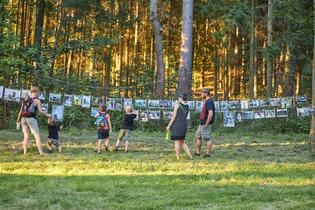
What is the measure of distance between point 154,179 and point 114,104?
11.2 meters

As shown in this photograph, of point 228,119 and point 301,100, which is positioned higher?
point 301,100

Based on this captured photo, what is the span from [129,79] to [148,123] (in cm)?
1016

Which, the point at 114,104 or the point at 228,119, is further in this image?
the point at 228,119

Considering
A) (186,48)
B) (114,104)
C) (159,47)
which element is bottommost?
(114,104)

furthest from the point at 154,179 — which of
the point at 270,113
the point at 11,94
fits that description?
the point at 270,113

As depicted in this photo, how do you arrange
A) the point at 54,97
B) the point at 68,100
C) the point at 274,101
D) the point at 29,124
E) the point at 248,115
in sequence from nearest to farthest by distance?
the point at 29,124 < the point at 54,97 < the point at 68,100 < the point at 274,101 < the point at 248,115

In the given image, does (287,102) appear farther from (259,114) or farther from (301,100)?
(259,114)

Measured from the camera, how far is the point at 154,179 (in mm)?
8859

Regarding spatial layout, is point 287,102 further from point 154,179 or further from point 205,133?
point 154,179

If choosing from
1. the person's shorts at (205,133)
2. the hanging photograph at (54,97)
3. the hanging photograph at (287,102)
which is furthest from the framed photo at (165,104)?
the person's shorts at (205,133)

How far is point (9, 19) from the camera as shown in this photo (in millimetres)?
19297

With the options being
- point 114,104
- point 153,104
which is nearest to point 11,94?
point 114,104

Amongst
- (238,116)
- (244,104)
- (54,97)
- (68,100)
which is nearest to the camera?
(54,97)

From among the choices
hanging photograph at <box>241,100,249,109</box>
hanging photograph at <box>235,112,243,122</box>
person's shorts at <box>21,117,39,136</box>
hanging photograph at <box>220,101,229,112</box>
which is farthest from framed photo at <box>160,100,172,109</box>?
person's shorts at <box>21,117,39,136</box>
